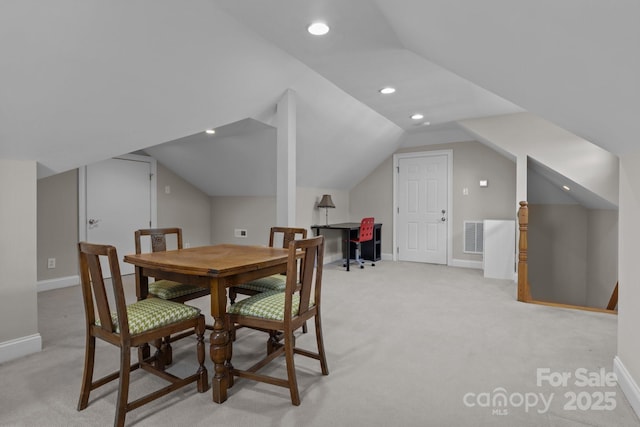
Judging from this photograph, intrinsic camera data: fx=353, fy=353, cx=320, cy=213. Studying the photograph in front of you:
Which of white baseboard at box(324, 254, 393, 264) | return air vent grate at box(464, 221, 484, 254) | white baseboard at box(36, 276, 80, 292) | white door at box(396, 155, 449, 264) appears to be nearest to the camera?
white baseboard at box(36, 276, 80, 292)

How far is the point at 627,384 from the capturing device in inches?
78.4

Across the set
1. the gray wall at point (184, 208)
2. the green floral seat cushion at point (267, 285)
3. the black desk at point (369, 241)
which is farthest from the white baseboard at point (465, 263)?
the gray wall at point (184, 208)

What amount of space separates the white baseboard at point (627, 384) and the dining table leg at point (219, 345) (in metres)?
2.18

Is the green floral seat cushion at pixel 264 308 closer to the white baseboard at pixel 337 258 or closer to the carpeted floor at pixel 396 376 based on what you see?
the carpeted floor at pixel 396 376

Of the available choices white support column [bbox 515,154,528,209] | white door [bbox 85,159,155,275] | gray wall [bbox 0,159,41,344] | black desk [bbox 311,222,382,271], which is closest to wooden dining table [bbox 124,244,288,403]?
gray wall [bbox 0,159,41,344]

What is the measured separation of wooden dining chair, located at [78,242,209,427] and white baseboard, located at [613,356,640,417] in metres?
2.33

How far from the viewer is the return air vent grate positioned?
5859 millimetres

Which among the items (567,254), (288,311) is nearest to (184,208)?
(288,311)

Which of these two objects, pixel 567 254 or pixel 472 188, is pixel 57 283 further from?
pixel 567 254

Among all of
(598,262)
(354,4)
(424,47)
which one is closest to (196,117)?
(354,4)

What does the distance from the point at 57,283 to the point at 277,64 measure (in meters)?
3.89

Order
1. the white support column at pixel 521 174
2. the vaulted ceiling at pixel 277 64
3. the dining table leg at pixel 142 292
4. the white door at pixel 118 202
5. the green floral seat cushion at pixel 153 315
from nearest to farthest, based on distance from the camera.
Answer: the vaulted ceiling at pixel 277 64 → the green floral seat cushion at pixel 153 315 → the dining table leg at pixel 142 292 → the white support column at pixel 521 174 → the white door at pixel 118 202

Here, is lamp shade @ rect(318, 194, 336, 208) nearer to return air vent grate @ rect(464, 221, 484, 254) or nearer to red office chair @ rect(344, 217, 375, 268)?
red office chair @ rect(344, 217, 375, 268)

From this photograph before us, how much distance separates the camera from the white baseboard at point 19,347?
2.46 metres
